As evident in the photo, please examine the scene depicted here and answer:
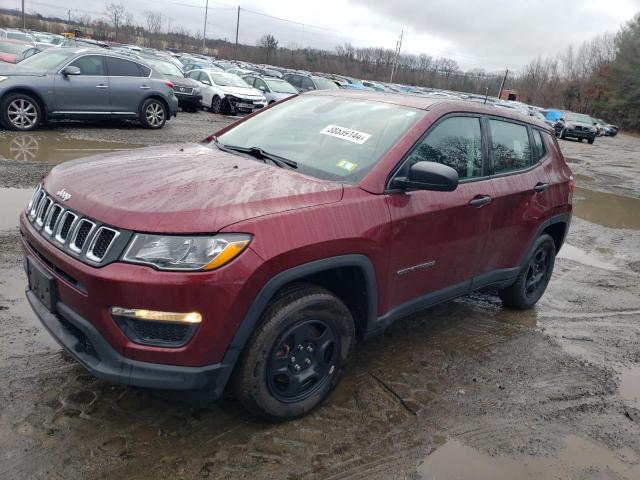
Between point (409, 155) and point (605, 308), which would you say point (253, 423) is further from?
point (605, 308)

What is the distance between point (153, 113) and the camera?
1284cm

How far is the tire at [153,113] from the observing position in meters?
12.6

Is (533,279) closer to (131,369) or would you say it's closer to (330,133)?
(330,133)

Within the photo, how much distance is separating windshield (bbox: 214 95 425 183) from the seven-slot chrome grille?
1.24 meters

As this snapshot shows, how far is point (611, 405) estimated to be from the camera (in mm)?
3604

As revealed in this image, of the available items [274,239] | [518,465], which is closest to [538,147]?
[518,465]

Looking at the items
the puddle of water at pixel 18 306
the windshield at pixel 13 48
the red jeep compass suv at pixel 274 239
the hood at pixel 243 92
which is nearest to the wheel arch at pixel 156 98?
the hood at pixel 243 92

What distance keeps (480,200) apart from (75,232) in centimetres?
256

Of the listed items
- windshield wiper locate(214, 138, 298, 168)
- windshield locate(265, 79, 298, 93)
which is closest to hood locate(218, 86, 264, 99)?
windshield locate(265, 79, 298, 93)

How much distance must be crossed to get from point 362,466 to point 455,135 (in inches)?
87.6

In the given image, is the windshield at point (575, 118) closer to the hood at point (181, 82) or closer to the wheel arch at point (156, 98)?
the hood at point (181, 82)

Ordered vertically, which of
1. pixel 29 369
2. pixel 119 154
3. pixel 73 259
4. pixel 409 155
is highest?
pixel 409 155

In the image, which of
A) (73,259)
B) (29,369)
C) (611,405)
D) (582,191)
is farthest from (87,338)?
(582,191)

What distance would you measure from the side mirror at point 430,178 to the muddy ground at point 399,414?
4.32 ft
